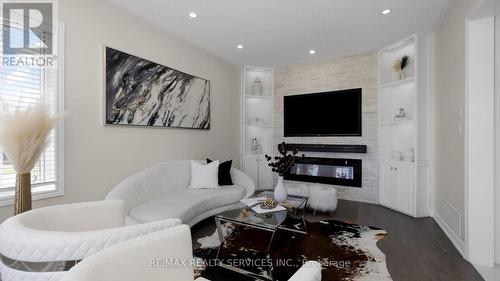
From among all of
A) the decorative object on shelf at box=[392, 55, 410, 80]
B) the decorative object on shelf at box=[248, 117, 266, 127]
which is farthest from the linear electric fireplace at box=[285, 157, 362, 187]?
the decorative object on shelf at box=[392, 55, 410, 80]

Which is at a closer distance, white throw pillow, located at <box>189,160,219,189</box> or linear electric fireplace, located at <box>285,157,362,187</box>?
white throw pillow, located at <box>189,160,219,189</box>

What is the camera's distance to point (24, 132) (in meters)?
1.46

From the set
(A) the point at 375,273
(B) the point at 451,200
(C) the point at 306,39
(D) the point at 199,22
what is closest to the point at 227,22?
(D) the point at 199,22

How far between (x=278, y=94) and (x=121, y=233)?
4.61 meters

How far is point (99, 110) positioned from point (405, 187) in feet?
14.4

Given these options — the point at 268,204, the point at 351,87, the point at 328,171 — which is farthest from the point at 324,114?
the point at 268,204

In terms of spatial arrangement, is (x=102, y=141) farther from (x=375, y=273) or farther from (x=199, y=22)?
(x=375, y=273)

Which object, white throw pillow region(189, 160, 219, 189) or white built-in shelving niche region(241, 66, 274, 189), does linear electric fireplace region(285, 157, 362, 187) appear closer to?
white built-in shelving niche region(241, 66, 274, 189)

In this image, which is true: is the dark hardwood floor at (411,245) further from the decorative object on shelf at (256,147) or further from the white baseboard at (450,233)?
the decorative object on shelf at (256,147)

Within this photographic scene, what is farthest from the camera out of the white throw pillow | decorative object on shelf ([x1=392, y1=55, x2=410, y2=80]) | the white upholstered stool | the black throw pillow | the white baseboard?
decorative object on shelf ([x1=392, y1=55, x2=410, y2=80])

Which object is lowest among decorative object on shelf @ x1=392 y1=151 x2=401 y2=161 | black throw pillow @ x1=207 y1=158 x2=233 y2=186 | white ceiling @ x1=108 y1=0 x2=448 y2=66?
black throw pillow @ x1=207 y1=158 x2=233 y2=186

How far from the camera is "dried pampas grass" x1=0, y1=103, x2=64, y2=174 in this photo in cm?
142

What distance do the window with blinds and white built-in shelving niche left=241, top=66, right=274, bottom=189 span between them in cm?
336

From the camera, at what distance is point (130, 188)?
2.62m
